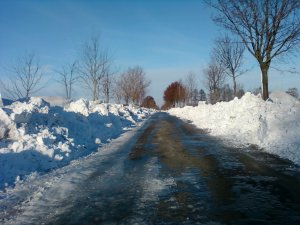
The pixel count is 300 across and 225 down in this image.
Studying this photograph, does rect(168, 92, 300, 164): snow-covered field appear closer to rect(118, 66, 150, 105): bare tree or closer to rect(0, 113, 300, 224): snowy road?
rect(0, 113, 300, 224): snowy road

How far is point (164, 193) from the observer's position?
6.61 m

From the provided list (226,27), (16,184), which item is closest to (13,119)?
(16,184)

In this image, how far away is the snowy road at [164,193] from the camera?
17.4 feet

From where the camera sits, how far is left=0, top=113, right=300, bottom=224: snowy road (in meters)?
5.31

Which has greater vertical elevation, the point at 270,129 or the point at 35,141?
the point at 270,129

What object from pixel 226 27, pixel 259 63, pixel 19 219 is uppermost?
pixel 226 27

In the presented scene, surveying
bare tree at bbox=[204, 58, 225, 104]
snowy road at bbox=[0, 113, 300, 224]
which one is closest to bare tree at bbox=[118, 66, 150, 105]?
bare tree at bbox=[204, 58, 225, 104]

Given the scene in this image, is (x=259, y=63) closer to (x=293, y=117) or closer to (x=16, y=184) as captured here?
(x=293, y=117)

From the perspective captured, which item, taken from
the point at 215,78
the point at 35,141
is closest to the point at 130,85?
the point at 215,78

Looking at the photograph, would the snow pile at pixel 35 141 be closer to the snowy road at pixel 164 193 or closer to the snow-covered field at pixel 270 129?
the snowy road at pixel 164 193

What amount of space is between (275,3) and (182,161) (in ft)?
49.8

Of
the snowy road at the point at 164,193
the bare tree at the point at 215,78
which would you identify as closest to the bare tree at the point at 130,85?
the bare tree at the point at 215,78

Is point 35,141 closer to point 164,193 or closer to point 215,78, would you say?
point 164,193

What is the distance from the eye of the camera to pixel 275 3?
69.9 feet
